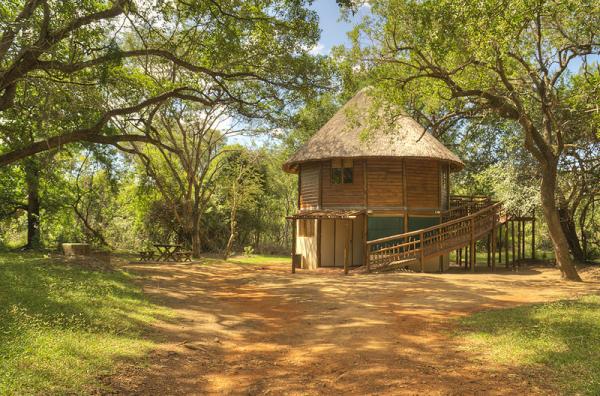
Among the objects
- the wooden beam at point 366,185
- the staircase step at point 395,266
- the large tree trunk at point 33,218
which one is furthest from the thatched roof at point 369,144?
the large tree trunk at point 33,218

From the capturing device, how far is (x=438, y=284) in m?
14.9

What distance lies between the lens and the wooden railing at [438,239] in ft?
63.0

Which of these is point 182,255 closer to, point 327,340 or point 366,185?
point 366,185

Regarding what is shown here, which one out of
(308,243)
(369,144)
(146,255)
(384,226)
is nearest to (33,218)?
(146,255)

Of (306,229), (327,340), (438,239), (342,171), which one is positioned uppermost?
(342,171)

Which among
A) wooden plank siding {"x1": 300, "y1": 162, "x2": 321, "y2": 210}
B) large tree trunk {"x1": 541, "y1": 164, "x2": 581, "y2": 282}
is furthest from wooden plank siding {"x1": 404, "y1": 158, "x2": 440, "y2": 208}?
large tree trunk {"x1": 541, "y1": 164, "x2": 581, "y2": 282}

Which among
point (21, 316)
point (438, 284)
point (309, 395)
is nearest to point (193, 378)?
point (309, 395)

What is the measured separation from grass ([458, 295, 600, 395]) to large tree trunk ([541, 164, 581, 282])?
6214 millimetres

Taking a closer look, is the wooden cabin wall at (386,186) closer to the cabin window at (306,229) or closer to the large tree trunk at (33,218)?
the cabin window at (306,229)

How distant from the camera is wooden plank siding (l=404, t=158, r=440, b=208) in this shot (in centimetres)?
2166

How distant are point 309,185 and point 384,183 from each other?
407 centimetres

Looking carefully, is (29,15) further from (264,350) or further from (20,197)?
(20,197)

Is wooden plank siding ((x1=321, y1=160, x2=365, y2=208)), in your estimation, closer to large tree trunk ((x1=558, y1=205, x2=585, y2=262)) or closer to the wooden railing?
the wooden railing

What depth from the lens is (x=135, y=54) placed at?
12.4m
